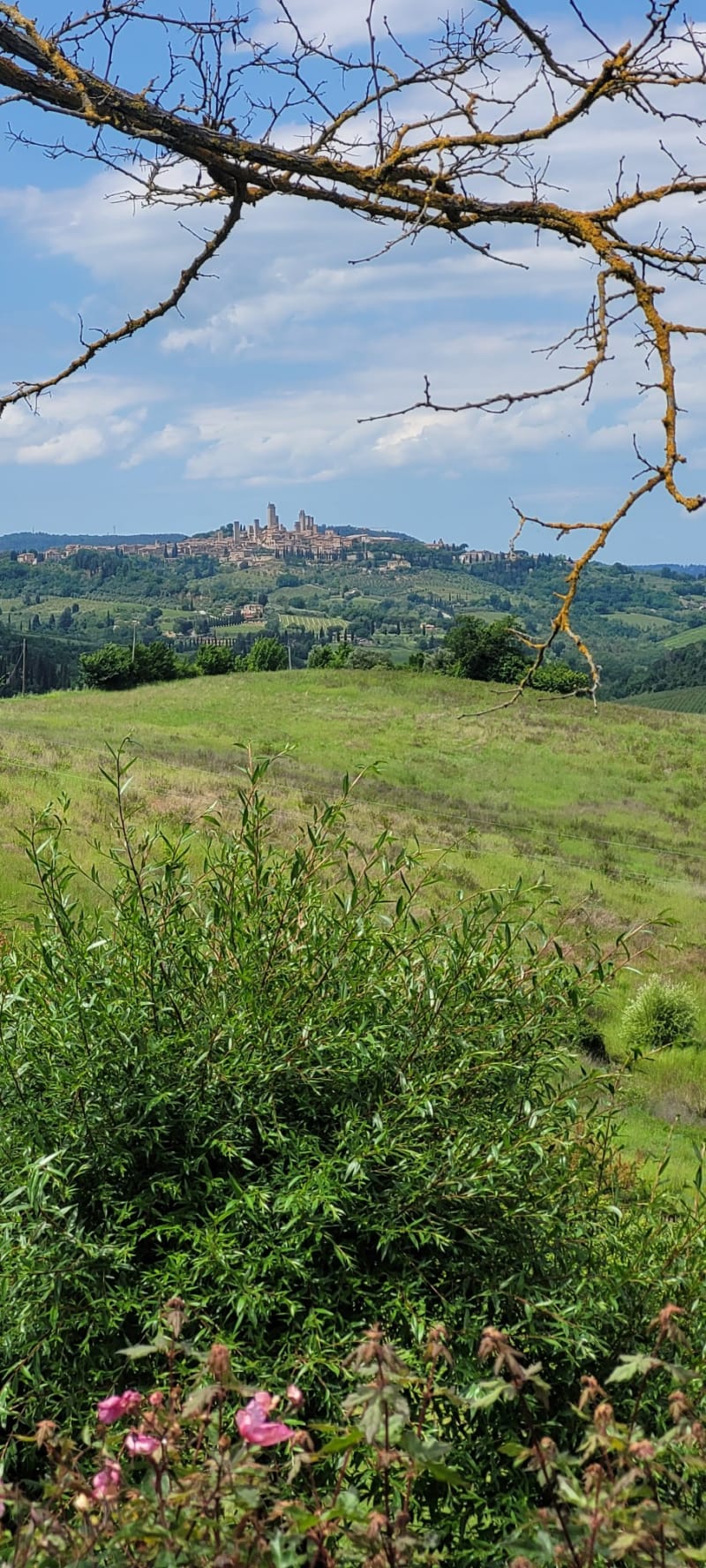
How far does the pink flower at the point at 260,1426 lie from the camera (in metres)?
1.52

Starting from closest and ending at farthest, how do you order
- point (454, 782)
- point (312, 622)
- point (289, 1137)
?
point (289, 1137), point (454, 782), point (312, 622)

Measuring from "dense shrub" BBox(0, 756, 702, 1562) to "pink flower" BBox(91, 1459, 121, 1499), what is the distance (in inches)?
35.9

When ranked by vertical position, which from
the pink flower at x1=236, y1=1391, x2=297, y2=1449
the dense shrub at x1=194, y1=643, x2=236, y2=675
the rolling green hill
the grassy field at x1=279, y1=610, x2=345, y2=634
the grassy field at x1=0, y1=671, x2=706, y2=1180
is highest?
the pink flower at x1=236, y1=1391, x2=297, y2=1449

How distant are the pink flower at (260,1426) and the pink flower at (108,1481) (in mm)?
192

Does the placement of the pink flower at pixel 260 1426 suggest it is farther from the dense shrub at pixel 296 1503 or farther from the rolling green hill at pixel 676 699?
the rolling green hill at pixel 676 699

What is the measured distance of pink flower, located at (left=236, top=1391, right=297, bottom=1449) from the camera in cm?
152

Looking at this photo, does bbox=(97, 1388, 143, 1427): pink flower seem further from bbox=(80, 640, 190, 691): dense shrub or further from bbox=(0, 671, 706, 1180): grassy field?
bbox=(80, 640, 190, 691): dense shrub

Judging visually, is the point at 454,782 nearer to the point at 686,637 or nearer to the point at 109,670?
the point at 109,670

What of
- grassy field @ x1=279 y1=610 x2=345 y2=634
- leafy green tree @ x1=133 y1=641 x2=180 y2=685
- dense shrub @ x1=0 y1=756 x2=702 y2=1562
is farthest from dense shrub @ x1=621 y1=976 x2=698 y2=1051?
grassy field @ x1=279 y1=610 x2=345 y2=634

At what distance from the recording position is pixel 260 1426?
61.0 inches

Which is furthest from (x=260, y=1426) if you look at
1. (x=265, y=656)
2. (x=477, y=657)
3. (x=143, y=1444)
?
(x=265, y=656)

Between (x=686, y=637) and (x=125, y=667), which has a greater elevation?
(x=125, y=667)

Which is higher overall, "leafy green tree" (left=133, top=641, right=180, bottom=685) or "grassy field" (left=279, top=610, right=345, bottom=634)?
"leafy green tree" (left=133, top=641, right=180, bottom=685)

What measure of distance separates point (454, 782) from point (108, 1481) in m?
40.6
